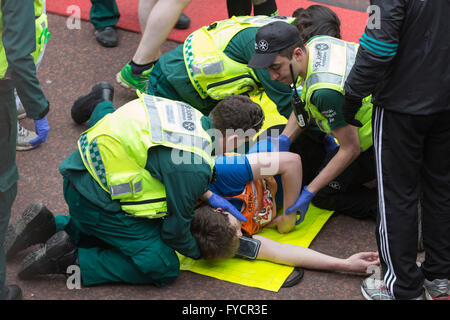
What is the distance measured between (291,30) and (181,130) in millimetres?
686

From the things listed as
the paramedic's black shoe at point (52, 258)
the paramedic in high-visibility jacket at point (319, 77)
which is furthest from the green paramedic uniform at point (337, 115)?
the paramedic's black shoe at point (52, 258)

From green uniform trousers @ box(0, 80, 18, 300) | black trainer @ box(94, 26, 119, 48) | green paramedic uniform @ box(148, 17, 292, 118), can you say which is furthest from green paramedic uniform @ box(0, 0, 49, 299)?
black trainer @ box(94, 26, 119, 48)

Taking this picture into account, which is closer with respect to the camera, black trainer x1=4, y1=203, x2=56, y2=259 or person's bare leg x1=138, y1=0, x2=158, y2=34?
black trainer x1=4, y1=203, x2=56, y2=259

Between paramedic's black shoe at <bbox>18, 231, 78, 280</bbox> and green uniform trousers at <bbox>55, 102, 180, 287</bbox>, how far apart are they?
0.06 metres

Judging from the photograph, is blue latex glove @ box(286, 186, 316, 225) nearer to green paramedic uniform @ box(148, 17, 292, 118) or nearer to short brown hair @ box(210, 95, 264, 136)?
short brown hair @ box(210, 95, 264, 136)

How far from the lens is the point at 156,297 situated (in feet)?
9.25

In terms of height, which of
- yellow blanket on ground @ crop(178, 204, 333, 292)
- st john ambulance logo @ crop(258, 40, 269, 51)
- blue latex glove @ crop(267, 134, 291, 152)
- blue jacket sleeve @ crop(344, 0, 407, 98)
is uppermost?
blue jacket sleeve @ crop(344, 0, 407, 98)

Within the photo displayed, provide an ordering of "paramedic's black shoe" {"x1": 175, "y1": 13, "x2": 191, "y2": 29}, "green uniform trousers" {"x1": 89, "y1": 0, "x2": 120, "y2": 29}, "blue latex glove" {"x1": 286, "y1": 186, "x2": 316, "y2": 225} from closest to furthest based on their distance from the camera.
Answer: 1. "blue latex glove" {"x1": 286, "y1": 186, "x2": 316, "y2": 225}
2. "green uniform trousers" {"x1": 89, "y1": 0, "x2": 120, "y2": 29}
3. "paramedic's black shoe" {"x1": 175, "y1": 13, "x2": 191, "y2": 29}

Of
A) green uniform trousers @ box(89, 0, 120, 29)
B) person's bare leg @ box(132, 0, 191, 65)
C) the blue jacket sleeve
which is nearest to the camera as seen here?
the blue jacket sleeve

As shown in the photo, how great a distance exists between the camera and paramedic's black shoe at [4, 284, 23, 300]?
8.63 feet

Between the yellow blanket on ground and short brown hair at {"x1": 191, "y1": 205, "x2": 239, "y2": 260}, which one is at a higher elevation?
short brown hair at {"x1": 191, "y1": 205, "x2": 239, "y2": 260}

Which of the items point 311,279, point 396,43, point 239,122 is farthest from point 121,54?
point 396,43

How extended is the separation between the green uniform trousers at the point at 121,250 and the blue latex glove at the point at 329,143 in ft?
3.40

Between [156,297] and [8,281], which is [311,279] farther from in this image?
[8,281]
